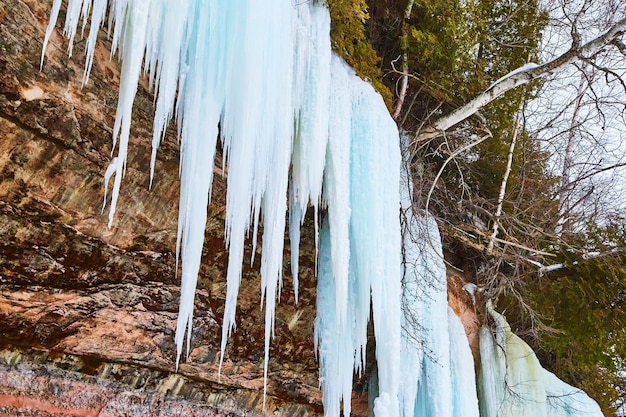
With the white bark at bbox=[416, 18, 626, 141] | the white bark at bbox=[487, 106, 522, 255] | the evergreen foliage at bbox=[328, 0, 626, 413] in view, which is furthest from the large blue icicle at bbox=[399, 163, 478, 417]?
the white bark at bbox=[487, 106, 522, 255]

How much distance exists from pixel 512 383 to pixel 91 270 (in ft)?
13.4

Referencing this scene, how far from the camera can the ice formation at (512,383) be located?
16.6 feet

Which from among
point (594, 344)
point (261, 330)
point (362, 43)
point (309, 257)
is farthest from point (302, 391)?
point (594, 344)

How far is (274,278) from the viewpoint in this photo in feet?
8.93

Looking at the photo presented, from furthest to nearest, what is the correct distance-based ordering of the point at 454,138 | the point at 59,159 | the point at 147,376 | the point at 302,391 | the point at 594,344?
1. the point at 594,344
2. the point at 454,138
3. the point at 302,391
4. the point at 147,376
5. the point at 59,159

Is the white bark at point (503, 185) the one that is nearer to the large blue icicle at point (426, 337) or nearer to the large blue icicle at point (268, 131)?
the large blue icicle at point (426, 337)

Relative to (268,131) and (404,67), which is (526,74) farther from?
(268,131)

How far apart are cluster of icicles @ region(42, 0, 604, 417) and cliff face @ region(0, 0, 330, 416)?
0.56 ft

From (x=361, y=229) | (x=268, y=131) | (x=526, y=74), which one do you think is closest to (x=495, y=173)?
(x=526, y=74)

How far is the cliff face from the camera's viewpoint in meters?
2.48

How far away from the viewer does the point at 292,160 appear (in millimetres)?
3070

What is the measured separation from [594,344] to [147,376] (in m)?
4.38

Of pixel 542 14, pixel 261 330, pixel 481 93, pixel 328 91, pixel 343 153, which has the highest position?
pixel 542 14

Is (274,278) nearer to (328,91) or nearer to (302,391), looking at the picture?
(328,91)
